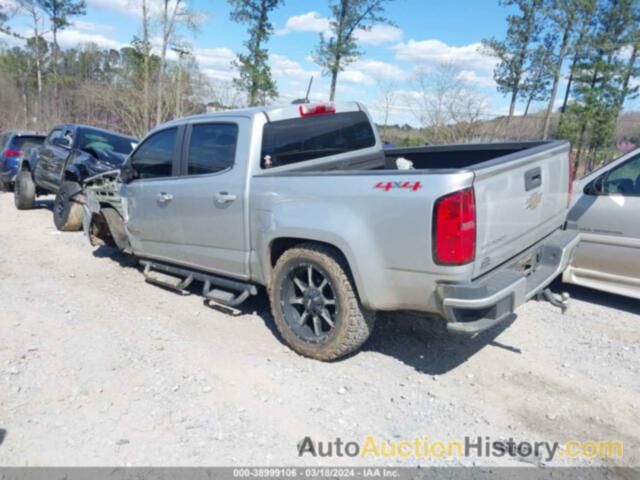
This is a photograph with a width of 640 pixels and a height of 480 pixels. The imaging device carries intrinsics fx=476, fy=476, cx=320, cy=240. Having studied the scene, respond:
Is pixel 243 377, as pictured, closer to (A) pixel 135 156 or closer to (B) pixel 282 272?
(B) pixel 282 272

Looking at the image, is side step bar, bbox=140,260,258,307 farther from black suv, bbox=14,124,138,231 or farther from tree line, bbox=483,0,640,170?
tree line, bbox=483,0,640,170

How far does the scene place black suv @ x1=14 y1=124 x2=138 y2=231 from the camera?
8.05 m

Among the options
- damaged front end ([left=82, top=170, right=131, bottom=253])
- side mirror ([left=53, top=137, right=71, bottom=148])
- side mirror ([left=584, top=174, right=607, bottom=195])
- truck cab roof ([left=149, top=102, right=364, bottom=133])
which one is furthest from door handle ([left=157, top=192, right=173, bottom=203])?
side mirror ([left=53, top=137, right=71, bottom=148])

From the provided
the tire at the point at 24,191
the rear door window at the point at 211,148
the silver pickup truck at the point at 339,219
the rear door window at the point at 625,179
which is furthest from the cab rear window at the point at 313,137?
the tire at the point at 24,191

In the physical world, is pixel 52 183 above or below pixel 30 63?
below

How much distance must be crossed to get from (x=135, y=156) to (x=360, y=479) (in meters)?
4.32

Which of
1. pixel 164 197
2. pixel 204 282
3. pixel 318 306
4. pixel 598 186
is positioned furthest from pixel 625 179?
pixel 164 197

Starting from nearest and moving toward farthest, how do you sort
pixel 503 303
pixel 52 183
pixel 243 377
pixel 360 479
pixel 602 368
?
1. pixel 360 479
2. pixel 503 303
3. pixel 243 377
4. pixel 602 368
5. pixel 52 183

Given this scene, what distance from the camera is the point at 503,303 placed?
3.02 metres

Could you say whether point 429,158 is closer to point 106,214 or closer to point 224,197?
point 224,197

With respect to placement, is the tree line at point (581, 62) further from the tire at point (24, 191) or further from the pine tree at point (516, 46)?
the tire at point (24, 191)

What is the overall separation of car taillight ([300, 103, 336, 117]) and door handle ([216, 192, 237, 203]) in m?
0.96

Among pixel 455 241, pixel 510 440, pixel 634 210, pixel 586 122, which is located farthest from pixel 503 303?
pixel 586 122

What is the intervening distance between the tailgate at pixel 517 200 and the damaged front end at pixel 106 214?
14.2 ft
